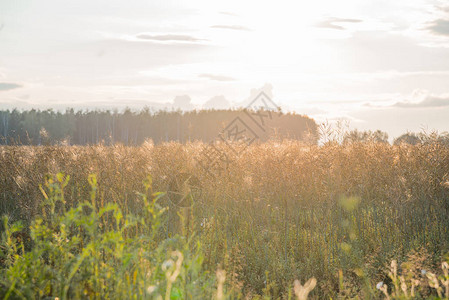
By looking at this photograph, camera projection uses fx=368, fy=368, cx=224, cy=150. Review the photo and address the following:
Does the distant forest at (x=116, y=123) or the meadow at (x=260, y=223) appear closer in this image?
the meadow at (x=260, y=223)

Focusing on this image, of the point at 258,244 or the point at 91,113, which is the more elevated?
the point at 91,113

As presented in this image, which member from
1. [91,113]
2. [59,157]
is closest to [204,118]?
[91,113]

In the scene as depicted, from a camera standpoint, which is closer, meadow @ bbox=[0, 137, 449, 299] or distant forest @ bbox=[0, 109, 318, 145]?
meadow @ bbox=[0, 137, 449, 299]

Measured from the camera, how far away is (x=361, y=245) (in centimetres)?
562

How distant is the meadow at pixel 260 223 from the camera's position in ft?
10.8

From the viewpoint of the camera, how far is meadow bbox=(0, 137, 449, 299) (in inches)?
129

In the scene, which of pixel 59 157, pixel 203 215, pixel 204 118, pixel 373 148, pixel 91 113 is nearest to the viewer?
pixel 203 215

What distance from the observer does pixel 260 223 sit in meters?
6.48

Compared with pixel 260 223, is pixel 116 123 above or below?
above

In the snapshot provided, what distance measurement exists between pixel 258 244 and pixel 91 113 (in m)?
72.6

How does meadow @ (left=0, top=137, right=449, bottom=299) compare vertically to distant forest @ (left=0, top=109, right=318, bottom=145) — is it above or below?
below

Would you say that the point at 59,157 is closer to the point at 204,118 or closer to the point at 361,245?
the point at 361,245

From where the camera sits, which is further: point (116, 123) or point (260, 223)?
point (116, 123)

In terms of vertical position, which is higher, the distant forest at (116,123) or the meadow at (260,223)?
the distant forest at (116,123)
